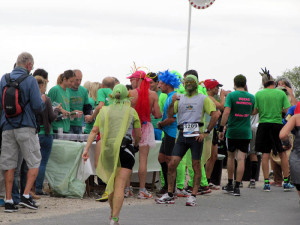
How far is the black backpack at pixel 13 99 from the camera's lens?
364 inches

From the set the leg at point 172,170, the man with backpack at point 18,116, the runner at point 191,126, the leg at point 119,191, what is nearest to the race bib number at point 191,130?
the runner at point 191,126

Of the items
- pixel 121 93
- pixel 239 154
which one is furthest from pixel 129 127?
pixel 239 154

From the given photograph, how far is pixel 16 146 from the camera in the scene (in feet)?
31.1

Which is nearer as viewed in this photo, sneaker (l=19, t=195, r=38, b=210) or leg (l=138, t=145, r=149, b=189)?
sneaker (l=19, t=195, r=38, b=210)

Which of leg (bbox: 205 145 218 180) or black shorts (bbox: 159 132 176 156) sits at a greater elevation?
black shorts (bbox: 159 132 176 156)

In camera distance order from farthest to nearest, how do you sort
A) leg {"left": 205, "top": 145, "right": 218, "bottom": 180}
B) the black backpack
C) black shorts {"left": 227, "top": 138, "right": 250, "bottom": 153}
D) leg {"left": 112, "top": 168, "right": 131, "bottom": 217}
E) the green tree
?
1. the green tree
2. leg {"left": 205, "top": 145, "right": 218, "bottom": 180}
3. black shorts {"left": 227, "top": 138, "right": 250, "bottom": 153}
4. the black backpack
5. leg {"left": 112, "top": 168, "right": 131, "bottom": 217}

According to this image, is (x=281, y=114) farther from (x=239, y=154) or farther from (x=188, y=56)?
(x=188, y=56)

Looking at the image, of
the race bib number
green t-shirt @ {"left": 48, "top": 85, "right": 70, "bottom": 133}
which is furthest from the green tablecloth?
the race bib number

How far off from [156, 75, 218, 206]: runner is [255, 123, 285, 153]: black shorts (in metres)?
2.78

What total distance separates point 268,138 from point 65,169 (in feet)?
13.7

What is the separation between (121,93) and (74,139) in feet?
10.7

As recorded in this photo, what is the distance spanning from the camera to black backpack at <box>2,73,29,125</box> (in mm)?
9250

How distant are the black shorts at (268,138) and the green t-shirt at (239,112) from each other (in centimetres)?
79

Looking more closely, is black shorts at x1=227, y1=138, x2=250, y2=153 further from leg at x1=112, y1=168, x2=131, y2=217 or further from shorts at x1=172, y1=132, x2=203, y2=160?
leg at x1=112, y1=168, x2=131, y2=217
